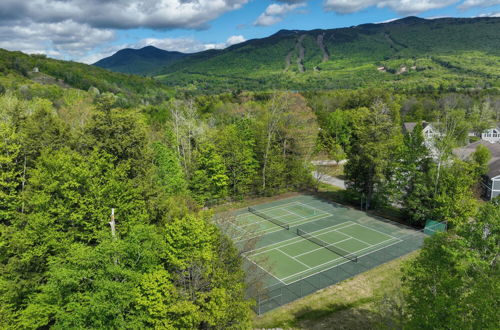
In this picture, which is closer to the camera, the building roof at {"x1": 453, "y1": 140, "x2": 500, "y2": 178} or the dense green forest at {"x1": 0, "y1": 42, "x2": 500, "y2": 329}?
the dense green forest at {"x1": 0, "y1": 42, "x2": 500, "y2": 329}

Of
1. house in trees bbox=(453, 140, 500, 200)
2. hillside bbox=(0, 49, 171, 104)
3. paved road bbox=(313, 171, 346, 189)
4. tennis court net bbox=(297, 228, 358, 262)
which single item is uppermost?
hillside bbox=(0, 49, 171, 104)

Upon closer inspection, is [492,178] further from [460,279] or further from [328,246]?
[460,279]

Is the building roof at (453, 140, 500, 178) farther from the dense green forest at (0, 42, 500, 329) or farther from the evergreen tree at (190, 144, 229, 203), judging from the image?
the evergreen tree at (190, 144, 229, 203)

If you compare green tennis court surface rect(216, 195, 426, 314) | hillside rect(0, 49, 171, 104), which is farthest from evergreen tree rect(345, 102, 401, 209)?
hillside rect(0, 49, 171, 104)

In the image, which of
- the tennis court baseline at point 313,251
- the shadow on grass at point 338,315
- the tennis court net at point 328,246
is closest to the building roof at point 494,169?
the tennis court baseline at point 313,251

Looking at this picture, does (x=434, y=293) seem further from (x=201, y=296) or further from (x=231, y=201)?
(x=231, y=201)

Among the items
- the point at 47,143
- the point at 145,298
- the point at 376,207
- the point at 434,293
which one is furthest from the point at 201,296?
the point at 376,207

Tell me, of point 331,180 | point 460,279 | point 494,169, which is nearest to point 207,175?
point 331,180
